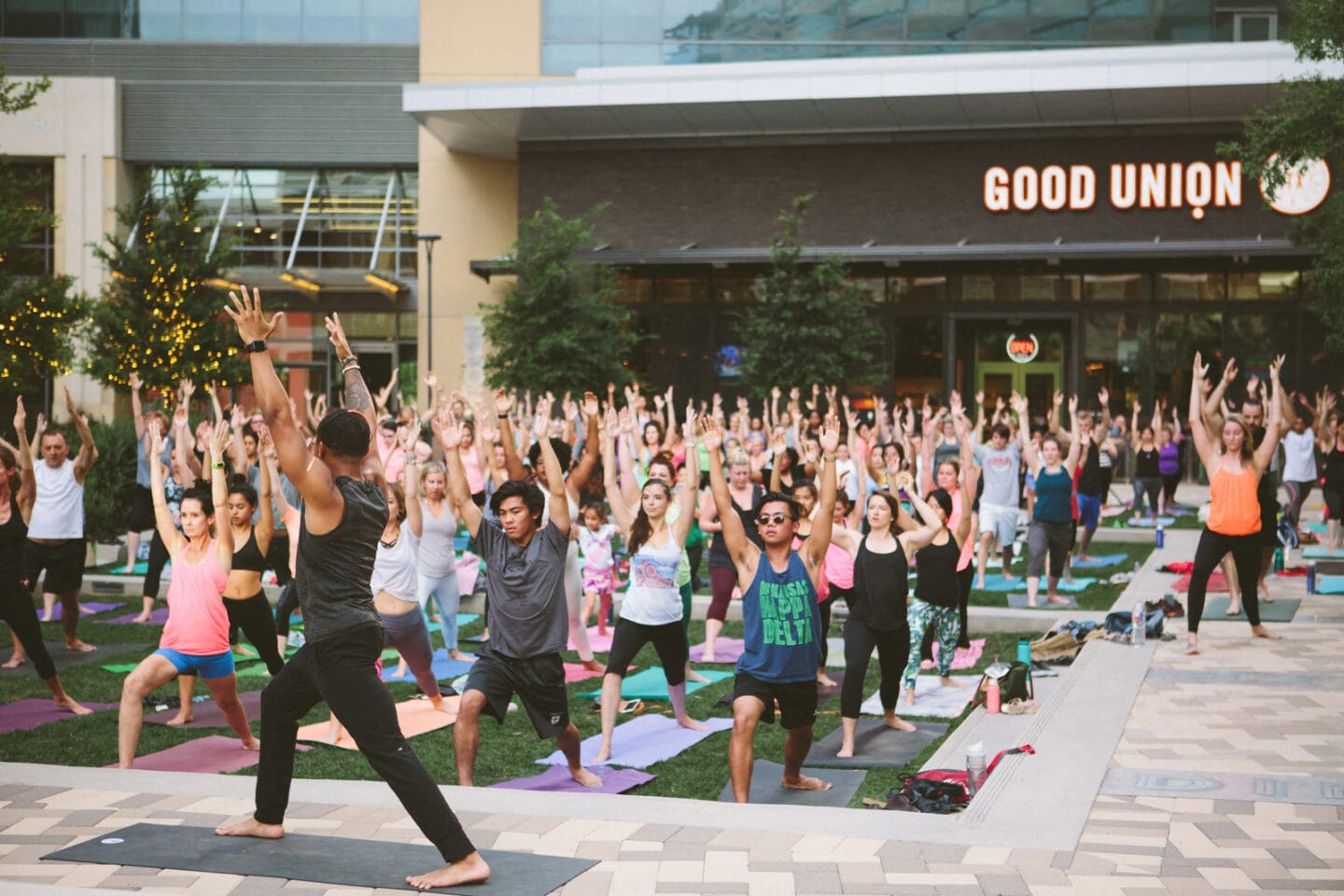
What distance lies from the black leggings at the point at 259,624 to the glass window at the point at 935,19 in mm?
26812

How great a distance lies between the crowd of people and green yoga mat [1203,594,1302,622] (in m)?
0.28

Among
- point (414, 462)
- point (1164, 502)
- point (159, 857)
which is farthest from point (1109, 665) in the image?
point (1164, 502)

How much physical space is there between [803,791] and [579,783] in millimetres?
1261

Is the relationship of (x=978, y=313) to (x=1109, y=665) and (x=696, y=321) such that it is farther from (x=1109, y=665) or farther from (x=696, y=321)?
(x=1109, y=665)

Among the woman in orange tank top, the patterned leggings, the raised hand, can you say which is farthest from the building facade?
the raised hand

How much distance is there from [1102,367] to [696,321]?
29.7ft

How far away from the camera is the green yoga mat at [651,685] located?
1121 cm

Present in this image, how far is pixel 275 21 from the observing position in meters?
39.1

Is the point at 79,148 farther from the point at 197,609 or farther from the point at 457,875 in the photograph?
the point at 457,875

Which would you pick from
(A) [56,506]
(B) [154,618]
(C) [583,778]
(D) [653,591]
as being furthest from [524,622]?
(B) [154,618]

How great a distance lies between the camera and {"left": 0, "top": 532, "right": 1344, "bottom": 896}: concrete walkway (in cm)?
570

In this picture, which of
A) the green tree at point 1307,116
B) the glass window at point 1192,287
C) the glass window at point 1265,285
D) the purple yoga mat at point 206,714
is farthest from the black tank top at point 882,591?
the glass window at point 1265,285

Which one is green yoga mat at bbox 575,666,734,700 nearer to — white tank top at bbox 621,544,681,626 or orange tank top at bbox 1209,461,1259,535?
white tank top at bbox 621,544,681,626

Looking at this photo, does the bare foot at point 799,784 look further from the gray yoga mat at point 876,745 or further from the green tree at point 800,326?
the green tree at point 800,326
